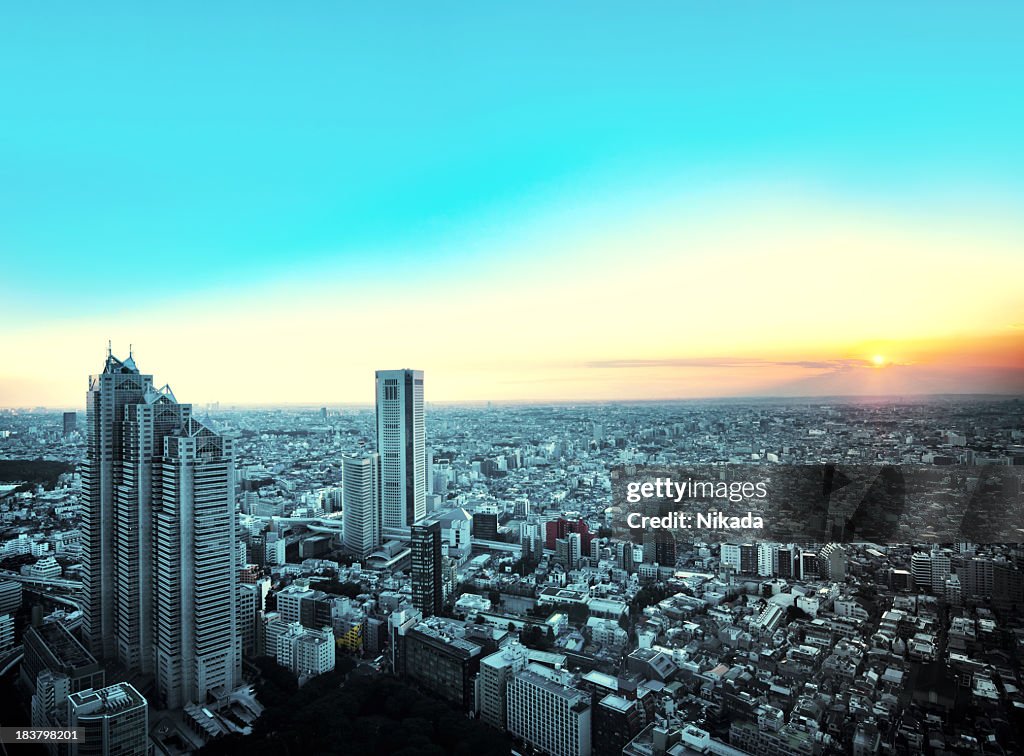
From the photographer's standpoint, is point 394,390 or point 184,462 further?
point 394,390

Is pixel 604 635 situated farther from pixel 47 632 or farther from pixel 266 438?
pixel 266 438

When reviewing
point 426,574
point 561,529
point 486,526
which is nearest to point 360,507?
point 486,526

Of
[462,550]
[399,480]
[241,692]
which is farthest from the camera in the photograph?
[399,480]

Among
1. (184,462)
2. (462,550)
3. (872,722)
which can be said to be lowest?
(462,550)

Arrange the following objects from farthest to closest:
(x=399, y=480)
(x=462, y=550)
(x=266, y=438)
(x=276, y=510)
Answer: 1. (x=266, y=438)
2. (x=276, y=510)
3. (x=399, y=480)
4. (x=462, y=550)

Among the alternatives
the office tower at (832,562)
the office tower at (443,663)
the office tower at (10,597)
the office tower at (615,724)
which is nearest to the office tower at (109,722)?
the office tower at (443,663)

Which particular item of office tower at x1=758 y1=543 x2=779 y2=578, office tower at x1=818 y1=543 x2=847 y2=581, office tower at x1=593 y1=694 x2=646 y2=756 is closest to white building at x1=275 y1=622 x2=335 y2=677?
office tower at x1=593 y1=694 x2=646 y2=756

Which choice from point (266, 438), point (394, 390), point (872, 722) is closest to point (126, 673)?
point (872, 722)

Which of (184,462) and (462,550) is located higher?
(184,462)

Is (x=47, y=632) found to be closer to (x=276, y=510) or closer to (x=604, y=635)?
(x=604, y=635)
